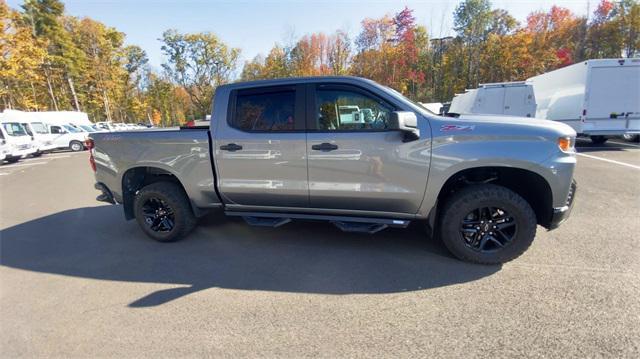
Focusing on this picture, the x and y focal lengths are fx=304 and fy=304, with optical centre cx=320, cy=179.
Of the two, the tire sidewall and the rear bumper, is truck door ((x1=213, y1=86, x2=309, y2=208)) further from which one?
the rear bumper

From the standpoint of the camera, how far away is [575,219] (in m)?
4.43

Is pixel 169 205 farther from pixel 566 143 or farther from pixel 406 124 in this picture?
pixel 566 143

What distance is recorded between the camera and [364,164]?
3275 mm

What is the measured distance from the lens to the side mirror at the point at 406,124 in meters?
2.91

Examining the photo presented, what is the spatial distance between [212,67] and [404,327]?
4740 cm

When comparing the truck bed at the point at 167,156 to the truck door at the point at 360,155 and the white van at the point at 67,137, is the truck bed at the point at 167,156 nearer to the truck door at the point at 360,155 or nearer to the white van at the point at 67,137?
the truck door at the point at 360,155

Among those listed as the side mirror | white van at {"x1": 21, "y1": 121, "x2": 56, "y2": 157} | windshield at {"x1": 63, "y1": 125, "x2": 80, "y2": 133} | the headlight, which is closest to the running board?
the side mirror

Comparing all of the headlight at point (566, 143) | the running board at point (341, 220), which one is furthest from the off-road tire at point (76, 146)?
the headlight at point (566, 143)

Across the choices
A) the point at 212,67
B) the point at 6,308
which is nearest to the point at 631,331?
the point at 6,308

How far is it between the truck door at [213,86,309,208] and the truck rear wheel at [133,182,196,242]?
0.71 meters

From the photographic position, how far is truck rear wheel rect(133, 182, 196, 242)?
13.3 feet

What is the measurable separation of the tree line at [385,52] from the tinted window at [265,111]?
33.7 metres

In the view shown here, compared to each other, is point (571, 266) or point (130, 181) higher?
point (130, 181)

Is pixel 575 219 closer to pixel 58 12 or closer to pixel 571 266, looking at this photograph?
pixel 571 266
